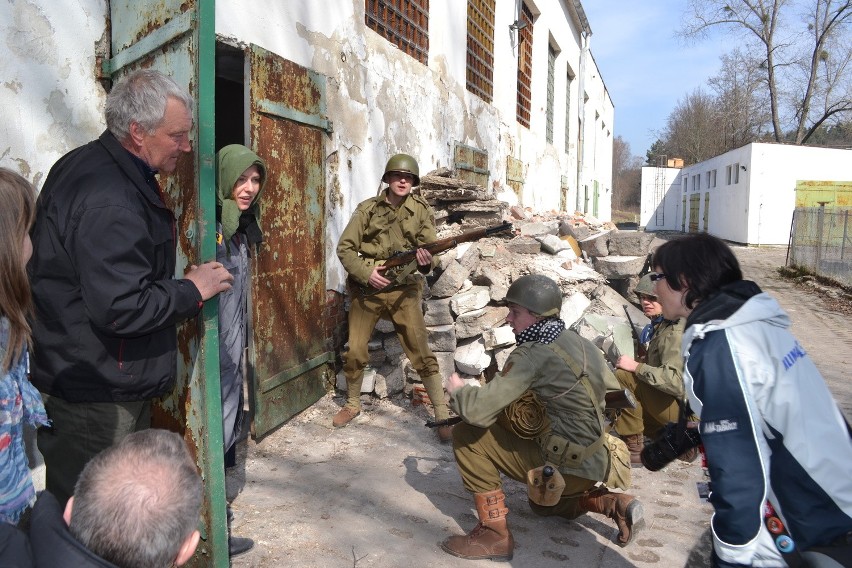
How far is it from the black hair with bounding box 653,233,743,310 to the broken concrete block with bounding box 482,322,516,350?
350 centimetres

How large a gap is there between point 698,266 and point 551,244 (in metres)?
5.69

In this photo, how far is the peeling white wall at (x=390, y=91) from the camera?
4953 mm

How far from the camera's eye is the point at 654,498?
3.86 m

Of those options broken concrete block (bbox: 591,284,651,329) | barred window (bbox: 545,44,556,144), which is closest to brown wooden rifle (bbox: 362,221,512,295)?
broken concrete block (bbox: 591,284,651,329)

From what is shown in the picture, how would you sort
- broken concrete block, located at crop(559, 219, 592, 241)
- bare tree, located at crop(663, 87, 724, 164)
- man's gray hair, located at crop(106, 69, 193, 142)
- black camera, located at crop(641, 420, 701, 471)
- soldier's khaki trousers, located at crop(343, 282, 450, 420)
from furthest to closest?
bare tree, located at crop(663, 87, 724, 164) → broken concrete block, located at crop(559, 219, 592, 241) → soldier's khaki trousers, located at crop(343, 282, 450, 420) → black camera, located at crop(641, 420, 701, 471) → man's gray hair, located at crop(106, 69, 193, 142)

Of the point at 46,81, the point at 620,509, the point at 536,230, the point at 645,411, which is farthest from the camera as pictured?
the point at 536,230

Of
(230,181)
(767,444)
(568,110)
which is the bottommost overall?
(767,444)

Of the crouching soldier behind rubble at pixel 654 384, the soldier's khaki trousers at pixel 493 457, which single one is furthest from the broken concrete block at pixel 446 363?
the soldier's khaki trousers at pixel 493 457

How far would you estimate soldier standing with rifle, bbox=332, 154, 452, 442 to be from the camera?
4918mm

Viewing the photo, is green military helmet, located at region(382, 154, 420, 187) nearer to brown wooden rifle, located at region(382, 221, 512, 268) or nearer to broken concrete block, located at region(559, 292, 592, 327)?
brown wooden rifle, located at region(382, 221, 512, 268)

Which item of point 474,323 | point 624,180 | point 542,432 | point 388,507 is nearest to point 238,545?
point 388,507

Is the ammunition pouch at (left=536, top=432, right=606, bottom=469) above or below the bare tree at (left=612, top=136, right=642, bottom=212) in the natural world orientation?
below

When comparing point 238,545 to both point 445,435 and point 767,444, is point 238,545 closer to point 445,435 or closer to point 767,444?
point 445,435

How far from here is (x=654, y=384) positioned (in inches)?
158
